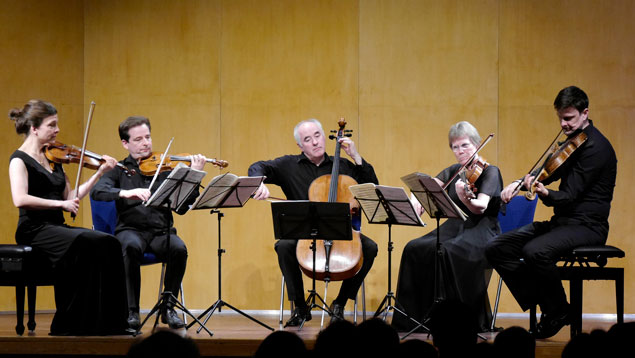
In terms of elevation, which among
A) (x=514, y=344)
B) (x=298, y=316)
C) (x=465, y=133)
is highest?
(x=465, y=133)

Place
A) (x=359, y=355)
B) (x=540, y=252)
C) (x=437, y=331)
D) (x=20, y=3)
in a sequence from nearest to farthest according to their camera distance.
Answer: (x=359, y=355)
(x=437, y=331)
(x=540, y=252)
(x=20, y=3)

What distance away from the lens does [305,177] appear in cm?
472

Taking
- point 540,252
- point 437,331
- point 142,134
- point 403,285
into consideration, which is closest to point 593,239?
point 540,252

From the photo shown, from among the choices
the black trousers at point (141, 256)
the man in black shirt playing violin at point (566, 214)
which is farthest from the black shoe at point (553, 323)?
the black trousers at point (141, 256)

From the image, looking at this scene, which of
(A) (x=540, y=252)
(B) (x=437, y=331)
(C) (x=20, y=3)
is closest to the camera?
(B) (x=437, y=331)

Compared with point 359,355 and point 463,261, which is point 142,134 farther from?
point 359,355

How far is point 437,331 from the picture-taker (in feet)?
6.83

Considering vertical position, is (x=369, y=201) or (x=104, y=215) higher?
(x=369, y=201)

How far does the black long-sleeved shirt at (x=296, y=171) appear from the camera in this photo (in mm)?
4707

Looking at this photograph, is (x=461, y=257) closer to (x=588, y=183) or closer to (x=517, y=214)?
(x=517, y=214)

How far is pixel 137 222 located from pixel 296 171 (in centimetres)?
110

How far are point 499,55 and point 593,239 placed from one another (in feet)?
6.90

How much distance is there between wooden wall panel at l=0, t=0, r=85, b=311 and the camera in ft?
17.4

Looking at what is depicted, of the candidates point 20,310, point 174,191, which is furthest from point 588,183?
point 20,310
